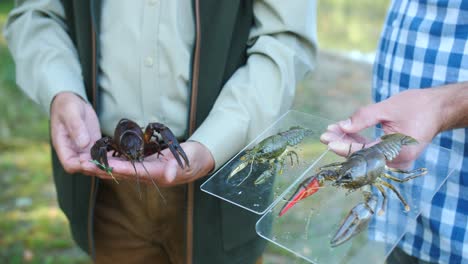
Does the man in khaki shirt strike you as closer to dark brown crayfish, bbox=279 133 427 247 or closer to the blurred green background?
dark brown crayfish, bbox=279 133 427 247

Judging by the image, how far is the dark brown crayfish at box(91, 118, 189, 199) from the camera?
2.14 meters

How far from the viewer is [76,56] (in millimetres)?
2650

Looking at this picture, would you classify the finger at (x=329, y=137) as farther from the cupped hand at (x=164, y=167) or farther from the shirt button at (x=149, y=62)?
the shirt button at (x=149, y=62)

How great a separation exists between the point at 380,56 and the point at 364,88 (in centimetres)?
544

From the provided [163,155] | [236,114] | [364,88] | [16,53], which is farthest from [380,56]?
[364,88]

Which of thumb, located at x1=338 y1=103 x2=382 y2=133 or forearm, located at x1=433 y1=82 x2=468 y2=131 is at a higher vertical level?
forearm, located at x1=433 y1=82 x2=468 y2=131

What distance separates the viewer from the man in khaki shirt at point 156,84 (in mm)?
2227

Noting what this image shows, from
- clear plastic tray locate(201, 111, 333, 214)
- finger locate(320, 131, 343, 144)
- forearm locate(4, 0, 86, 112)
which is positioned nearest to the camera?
clear plastic tray locate(201, 111, 333, 214)

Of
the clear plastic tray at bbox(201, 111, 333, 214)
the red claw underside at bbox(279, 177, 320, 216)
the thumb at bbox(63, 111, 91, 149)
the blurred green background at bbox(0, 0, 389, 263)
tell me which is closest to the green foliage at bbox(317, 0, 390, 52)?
the blurred green background at bbox(0, 0, 389, 263)

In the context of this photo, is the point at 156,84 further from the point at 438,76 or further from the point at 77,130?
the point at 438,76

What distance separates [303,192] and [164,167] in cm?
56

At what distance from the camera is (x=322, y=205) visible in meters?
2.01

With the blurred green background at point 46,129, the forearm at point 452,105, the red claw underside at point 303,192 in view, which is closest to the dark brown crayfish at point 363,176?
the red claw underside at point 303,192

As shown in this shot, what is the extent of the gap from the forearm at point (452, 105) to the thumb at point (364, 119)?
225mm
